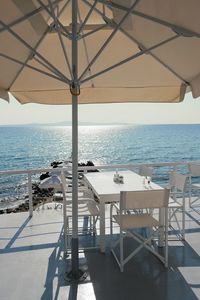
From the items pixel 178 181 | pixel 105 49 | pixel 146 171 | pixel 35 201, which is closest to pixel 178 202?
pixel 178 181

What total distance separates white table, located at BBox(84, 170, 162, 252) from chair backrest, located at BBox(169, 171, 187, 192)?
337mm

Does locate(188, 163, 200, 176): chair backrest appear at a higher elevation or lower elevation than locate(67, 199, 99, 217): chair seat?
higher

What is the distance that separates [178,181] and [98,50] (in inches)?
86.4

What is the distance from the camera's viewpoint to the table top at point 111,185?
12.6ft

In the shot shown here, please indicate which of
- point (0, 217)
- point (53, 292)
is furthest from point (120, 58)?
point (0, 217)

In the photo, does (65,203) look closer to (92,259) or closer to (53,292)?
(92,259)

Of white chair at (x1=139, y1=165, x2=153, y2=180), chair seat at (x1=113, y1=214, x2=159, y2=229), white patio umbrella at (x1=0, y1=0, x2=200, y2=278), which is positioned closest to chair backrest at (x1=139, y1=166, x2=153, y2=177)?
white chair at (x1=139, y1=165, x2=153, y2=180)

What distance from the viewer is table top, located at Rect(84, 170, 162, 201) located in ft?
12.6

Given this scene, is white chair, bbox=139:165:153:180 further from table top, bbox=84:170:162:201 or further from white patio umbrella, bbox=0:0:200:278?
white patio umbrella, bbox=0:0:200:278

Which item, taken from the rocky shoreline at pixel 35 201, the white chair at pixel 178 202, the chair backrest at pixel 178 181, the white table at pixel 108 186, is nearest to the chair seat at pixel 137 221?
the white table at pixel 108 186

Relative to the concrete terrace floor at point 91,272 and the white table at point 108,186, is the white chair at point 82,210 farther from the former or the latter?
the concrete terrace floor at point 91,272

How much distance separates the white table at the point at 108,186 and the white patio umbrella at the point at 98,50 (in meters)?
0.66

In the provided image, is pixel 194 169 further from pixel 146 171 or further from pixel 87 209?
pixel 87 209

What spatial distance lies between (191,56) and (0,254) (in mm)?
3248
